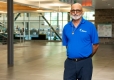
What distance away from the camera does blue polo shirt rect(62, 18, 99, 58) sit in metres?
4.23

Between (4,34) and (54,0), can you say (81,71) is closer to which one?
(54,0)

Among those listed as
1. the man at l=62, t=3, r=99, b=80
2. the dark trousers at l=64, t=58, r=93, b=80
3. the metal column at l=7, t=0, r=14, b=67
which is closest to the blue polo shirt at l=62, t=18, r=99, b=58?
the man at l=62, t=3, r=99, b=80

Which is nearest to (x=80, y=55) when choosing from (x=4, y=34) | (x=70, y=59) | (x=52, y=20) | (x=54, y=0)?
(x=70, y=59)

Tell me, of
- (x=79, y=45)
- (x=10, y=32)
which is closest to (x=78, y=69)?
(x=79, y=45)

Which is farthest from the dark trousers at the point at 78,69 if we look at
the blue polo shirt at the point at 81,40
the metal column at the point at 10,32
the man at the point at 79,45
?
the metal column at the point at 10,32

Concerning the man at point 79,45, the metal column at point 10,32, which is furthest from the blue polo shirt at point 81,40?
the metal column at point 10,32

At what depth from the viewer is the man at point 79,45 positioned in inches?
167

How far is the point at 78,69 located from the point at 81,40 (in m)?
0.46

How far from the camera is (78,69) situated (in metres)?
4.27

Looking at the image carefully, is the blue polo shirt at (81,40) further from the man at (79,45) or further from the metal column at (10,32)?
the metal column at (10,32)

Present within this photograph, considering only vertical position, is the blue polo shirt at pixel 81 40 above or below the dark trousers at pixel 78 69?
above

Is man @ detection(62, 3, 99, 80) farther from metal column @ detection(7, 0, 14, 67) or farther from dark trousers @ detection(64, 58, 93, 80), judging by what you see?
metal column @ detection(7, 0, 14, 67)

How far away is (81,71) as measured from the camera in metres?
4.32

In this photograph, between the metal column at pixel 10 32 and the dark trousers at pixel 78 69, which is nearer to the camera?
the dark trousers at pixel 78 69
